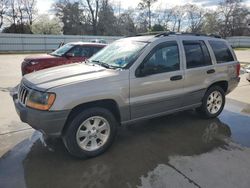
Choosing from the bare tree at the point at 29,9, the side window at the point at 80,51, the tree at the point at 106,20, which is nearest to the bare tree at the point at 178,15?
the tree at the point at 106,20

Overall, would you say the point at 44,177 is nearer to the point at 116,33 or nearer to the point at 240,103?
the point at 240,103

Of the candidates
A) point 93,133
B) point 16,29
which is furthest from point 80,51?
point 16,29

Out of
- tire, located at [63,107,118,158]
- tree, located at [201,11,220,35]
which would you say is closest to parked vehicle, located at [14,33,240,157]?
tire, located at [63,107,118,158]

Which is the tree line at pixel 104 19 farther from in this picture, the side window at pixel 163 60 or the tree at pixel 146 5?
the side window at pixel 163 60

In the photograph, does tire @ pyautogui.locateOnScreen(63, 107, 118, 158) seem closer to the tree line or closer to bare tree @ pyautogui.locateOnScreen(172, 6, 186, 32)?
the tree line

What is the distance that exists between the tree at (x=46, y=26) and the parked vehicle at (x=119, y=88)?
42591mm

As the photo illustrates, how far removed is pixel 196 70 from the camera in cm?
448

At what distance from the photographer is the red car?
8.09 meters

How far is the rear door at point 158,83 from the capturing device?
3727 mm

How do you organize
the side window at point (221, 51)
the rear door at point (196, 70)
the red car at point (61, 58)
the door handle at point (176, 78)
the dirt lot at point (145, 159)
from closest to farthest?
1. the dirt lot at point (145, 159)
2. the door handle at point (176, 78)
3. the rear door at point (196, 70)
4. the side window at point (221, 51)
5. the red car at point (61, 58)

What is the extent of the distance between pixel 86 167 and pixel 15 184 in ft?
3.02

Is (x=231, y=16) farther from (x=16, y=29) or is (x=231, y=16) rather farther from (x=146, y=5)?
(x=16, y=29)

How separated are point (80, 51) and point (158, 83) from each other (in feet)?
18.7

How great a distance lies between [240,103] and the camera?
6500 mm
